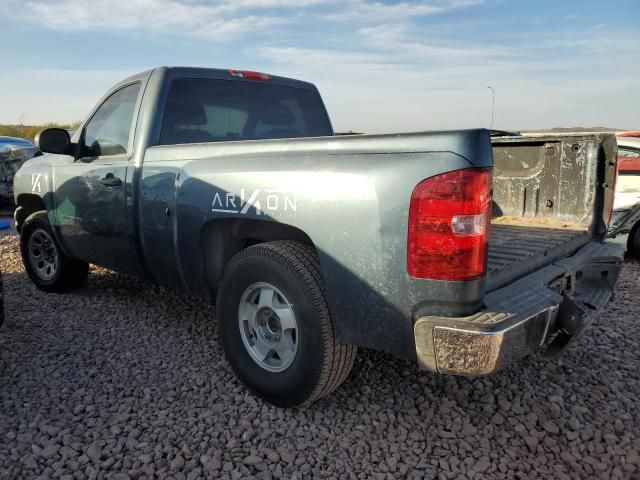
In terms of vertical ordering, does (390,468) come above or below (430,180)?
below

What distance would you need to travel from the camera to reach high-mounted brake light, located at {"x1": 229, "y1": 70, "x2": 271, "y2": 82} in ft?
13.1

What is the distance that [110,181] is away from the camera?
12.3ft

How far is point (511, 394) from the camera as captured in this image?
9.93 ft

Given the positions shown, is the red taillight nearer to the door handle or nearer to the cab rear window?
the cab rear window

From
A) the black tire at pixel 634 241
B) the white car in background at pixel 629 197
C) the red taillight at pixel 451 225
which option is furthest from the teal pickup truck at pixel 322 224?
the black tire at pixel 634 241

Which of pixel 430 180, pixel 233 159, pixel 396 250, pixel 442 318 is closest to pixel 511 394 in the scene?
pixel 442 318

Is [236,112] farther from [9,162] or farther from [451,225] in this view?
[9,162]

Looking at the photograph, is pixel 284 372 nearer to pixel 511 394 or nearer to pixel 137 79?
pixel 511 394

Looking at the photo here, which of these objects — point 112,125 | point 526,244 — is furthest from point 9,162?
point 526,244

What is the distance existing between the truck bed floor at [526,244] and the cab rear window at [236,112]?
5.85 feet

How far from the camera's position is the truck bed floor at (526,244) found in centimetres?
262

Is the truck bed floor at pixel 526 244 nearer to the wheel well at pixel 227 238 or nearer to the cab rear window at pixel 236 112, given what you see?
the wheel well at pixel 227 238

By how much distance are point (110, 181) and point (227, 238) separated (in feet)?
3.92

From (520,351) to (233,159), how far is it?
69.0 inches
